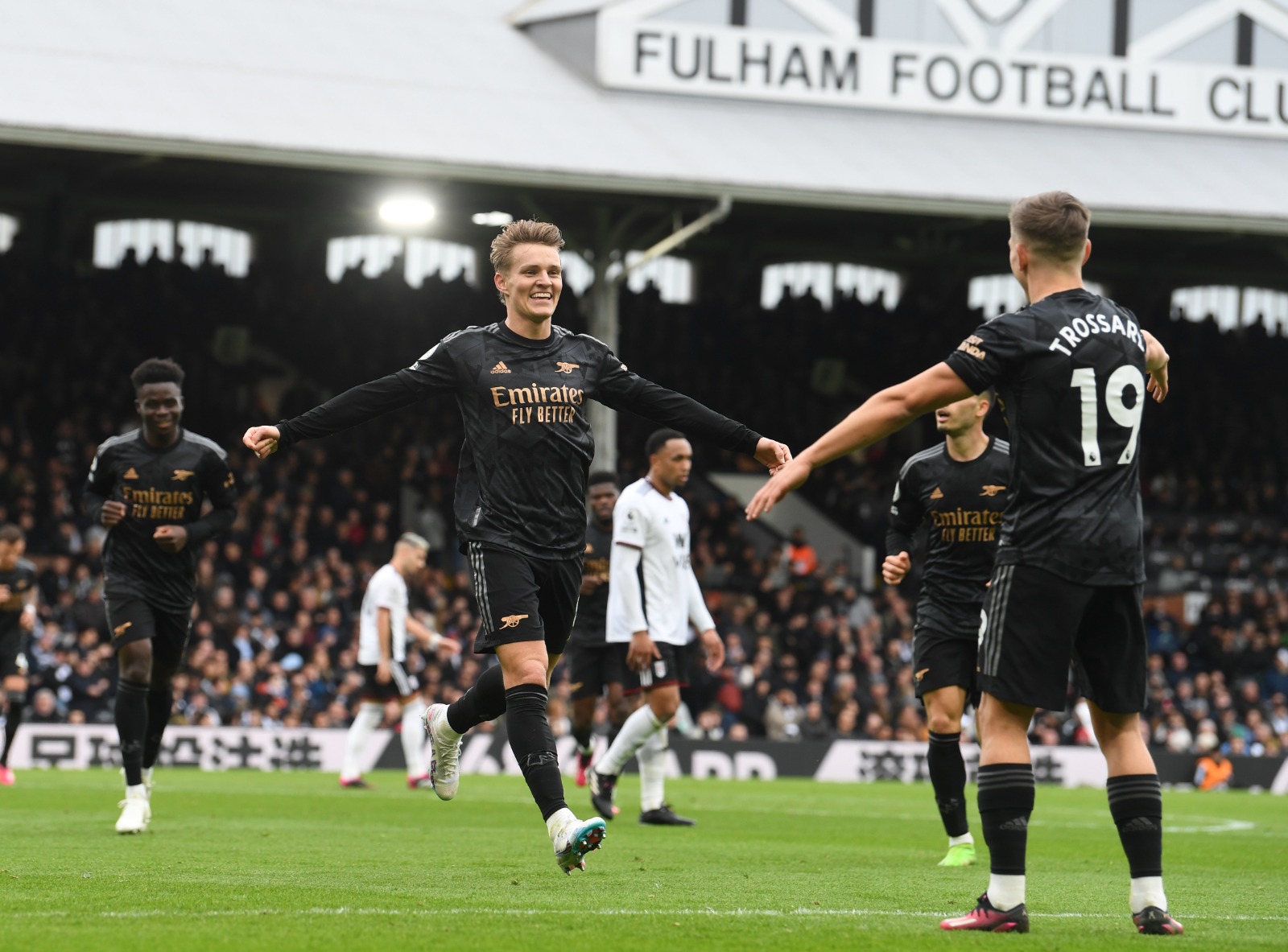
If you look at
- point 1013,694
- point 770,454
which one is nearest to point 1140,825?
point 1013,694

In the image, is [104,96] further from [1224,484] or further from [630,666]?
[1224,484]

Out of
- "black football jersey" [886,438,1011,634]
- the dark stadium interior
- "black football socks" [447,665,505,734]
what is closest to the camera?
"black football socks" [447,665,505,734]

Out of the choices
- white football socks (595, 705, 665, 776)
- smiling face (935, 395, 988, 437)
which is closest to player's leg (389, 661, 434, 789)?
white football socks (595, 705, 665, 776)

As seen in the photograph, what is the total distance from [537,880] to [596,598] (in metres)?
6.66

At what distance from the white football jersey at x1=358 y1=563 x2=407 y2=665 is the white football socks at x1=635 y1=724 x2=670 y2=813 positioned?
16.4 ft

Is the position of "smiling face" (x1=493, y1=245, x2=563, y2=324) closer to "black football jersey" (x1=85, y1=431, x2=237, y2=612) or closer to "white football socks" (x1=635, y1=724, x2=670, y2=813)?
"black football jersey" (x1=85, y1=431, x2=237, y2=612)

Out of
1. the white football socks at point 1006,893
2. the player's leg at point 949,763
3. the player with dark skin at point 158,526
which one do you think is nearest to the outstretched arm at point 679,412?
the white football socks at point 1006,893

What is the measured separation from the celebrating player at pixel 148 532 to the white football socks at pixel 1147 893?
19.4ft

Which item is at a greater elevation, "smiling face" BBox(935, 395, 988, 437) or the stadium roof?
the stadium roof

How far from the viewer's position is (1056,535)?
599 centimetres

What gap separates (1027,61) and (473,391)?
24.3 meters

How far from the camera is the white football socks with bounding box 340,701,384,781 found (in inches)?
670

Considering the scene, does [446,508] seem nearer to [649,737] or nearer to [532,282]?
[649,737]

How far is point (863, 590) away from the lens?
2994 cm
